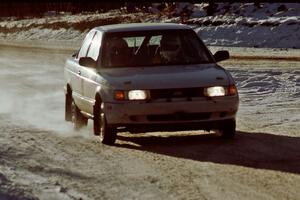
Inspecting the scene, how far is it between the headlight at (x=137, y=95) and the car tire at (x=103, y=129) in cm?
51

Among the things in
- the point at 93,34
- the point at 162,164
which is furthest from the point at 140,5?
the point at 162,164

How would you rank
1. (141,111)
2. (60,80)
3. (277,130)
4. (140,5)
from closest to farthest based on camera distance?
(141,111), (277,130), (60,80), (140,5)

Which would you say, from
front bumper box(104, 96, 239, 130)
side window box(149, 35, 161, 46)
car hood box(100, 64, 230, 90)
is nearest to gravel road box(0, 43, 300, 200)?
front bumper box(104, 96, 239, 130)

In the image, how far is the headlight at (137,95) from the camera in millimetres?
10703

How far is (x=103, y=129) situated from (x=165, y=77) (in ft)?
3.47

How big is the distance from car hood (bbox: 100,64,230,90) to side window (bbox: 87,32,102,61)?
70 centimetres

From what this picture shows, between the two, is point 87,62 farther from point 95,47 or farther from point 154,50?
point 154,50

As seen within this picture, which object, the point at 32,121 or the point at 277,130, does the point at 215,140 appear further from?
the point at 32,121

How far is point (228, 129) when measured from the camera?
36.8ft

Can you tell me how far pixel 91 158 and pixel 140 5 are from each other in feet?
170

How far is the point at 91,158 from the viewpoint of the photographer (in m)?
9.95

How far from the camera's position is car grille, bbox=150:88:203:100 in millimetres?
10664

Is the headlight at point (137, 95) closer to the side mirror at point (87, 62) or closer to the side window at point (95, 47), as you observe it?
the side mirror at point (87, 62)

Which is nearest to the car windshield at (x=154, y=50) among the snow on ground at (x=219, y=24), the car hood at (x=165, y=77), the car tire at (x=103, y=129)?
the car hood at (x=165, y=77)
